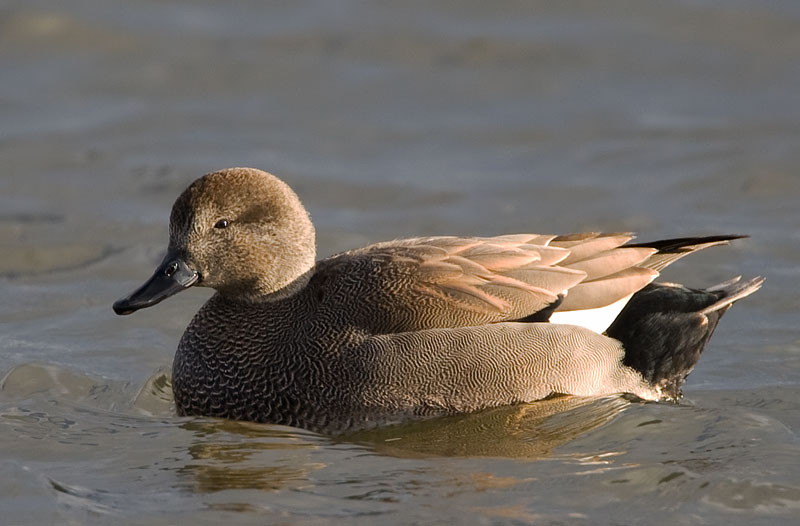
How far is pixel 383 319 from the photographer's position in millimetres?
6512

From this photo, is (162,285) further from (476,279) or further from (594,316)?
(594,316)

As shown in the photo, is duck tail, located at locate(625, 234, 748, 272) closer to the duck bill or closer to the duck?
the duck

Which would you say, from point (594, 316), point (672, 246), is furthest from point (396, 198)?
point (594, 316)

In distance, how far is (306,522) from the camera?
553 cm

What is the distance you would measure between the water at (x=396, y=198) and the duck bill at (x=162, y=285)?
2.10ft

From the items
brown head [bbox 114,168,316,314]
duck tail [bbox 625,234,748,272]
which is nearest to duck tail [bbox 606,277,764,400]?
duck tail [bbox 625,234,748,272]

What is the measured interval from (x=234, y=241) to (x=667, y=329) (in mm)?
2278

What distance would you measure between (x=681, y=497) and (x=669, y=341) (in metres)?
1.37

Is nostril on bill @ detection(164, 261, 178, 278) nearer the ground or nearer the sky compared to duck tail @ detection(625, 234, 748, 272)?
nearer the sky

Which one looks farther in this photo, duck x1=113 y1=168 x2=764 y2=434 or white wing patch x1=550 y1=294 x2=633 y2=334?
white wing patch x1=550 y1=294 x2=633 y2=334

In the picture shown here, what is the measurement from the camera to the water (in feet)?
19.4

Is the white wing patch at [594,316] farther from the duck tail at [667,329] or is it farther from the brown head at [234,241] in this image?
the brown head at [234,241]

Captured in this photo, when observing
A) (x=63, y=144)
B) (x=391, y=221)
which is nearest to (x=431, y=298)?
(x=391, y=221)

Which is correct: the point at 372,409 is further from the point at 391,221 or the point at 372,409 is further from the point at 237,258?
the point at 391,221
